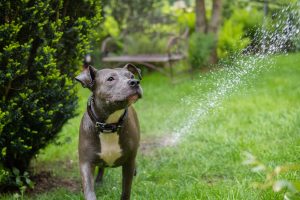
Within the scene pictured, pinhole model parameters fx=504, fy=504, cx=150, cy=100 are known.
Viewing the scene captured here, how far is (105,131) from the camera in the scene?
3689 mm

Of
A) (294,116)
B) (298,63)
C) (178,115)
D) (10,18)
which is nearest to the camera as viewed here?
(10,18)

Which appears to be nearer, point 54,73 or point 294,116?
point 54,73

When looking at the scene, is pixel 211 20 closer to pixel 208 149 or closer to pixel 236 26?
pixel 236 26

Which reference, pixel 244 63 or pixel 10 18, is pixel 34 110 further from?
pixel 244 63

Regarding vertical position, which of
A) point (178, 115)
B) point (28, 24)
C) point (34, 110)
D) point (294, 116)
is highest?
point (28, 24)

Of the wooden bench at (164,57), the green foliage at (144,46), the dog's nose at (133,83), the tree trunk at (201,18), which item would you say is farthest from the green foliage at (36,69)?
the green foliage at (144,46)

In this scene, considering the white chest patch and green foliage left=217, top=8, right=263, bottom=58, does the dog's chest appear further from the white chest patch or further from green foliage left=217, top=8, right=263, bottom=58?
green foliage left=217, top=8, right=263, bottom=58

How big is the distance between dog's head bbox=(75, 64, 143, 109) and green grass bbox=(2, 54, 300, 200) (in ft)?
3.49

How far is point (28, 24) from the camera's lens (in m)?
4.32

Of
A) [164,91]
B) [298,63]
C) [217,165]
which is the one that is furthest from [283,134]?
[298,63]

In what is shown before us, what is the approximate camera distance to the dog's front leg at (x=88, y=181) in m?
3.63

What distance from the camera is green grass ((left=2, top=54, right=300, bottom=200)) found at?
436 cm

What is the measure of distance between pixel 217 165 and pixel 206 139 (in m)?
1.14

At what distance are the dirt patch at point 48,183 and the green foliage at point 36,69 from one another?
0.17 metres
